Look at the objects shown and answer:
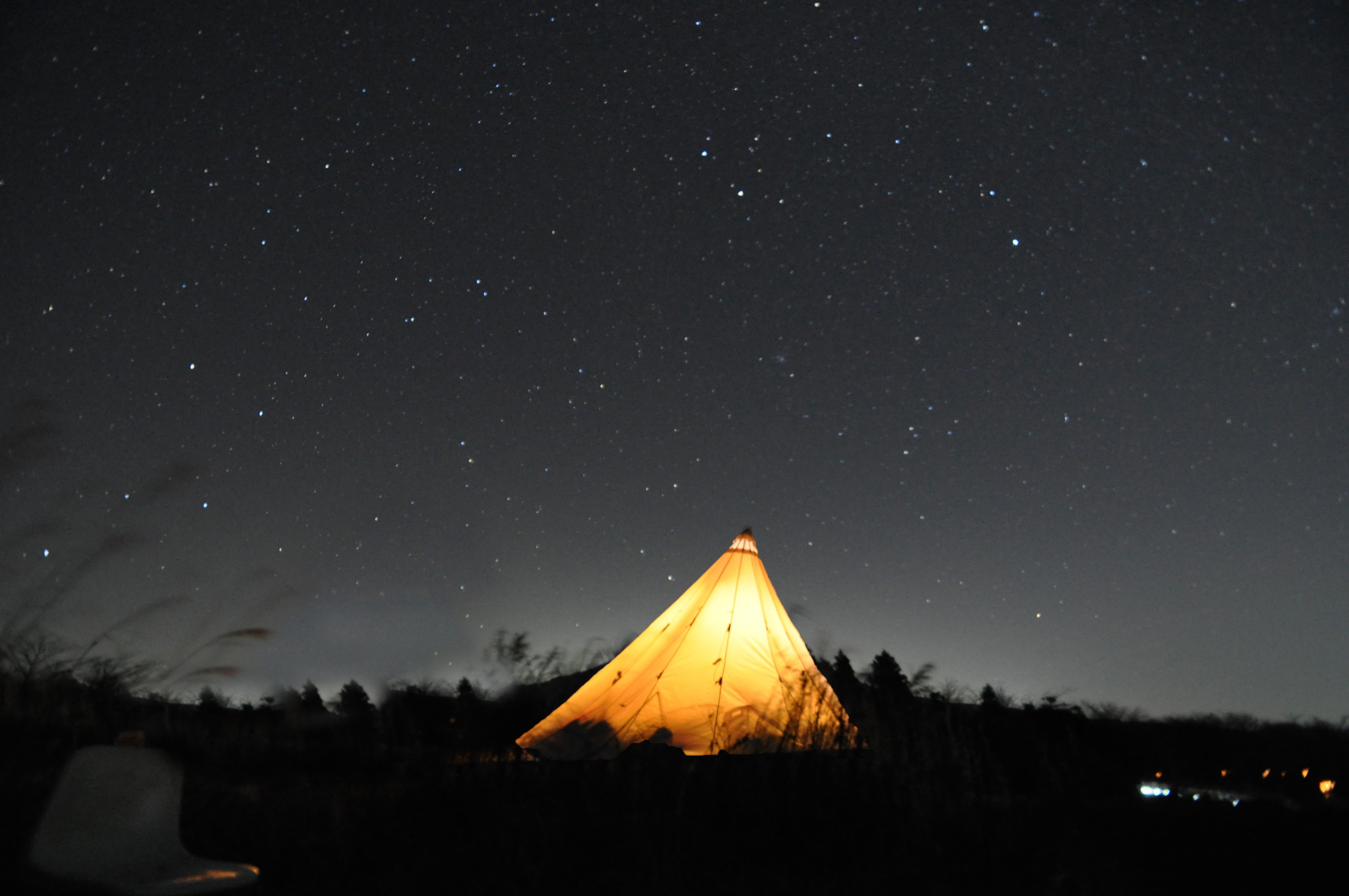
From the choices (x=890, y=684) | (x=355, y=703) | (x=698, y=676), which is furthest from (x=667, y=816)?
(x=698, y=676)

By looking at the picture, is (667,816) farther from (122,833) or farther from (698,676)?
(698,676)

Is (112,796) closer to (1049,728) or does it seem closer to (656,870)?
(656,870)

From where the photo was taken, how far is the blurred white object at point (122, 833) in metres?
1.70

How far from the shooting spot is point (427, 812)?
2.94 m

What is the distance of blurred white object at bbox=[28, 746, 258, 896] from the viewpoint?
1.70 metres

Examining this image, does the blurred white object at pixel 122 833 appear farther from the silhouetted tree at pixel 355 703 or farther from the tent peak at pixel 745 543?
the tent peak at pixel 745 543

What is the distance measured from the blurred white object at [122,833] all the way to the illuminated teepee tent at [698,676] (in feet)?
13.4

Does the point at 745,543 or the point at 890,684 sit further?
the point at 745,543

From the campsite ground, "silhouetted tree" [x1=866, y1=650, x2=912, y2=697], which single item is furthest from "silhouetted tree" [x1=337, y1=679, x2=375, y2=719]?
"silhouetted tree" [x1=866, y1=650, x2=912, y2=697]

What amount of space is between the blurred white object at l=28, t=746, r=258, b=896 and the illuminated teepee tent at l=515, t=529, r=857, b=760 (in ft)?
13.4

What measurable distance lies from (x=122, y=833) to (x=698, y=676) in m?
5.56

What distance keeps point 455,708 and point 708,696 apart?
225cm

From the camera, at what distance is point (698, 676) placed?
7.04 meters

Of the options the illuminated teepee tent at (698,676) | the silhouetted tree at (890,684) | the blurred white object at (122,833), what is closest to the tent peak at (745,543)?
the illuminated teepee tent at (698,676)
